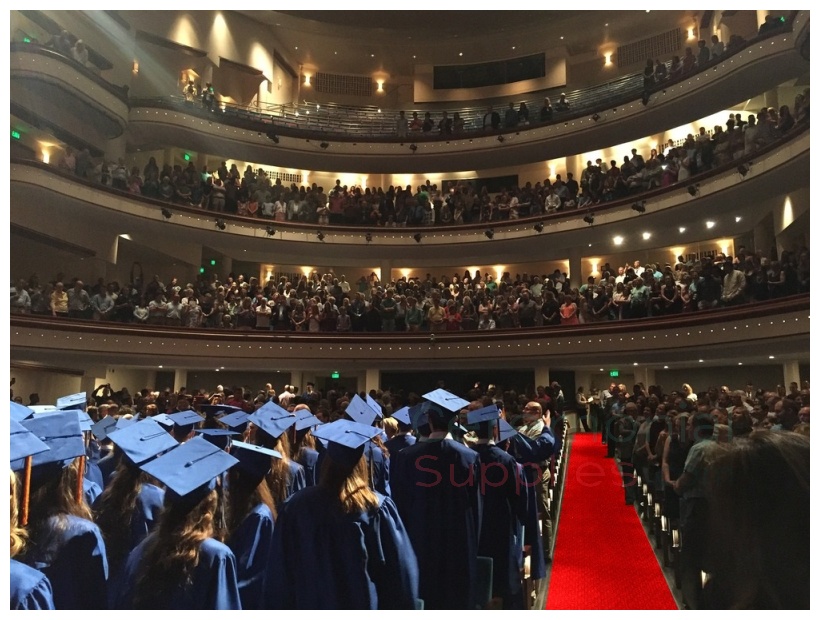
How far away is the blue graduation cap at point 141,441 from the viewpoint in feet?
9.75

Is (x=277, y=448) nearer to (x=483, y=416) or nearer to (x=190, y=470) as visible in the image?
(x=483, y=416)

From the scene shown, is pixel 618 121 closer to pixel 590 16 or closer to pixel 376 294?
pixel 590 16

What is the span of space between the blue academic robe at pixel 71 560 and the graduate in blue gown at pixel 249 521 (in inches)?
22.0

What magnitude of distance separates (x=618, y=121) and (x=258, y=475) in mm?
16971

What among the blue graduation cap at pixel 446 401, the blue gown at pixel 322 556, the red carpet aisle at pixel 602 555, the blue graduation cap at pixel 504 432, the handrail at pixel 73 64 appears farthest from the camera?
the handrail at pixel 73 64

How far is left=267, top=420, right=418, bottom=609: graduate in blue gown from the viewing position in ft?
8.28

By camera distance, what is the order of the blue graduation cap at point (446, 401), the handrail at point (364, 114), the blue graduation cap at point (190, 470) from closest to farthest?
the blue graduation cap at point (190, 470), the blue graduation cap at point (446, 401), the handrail at point (364, 114)

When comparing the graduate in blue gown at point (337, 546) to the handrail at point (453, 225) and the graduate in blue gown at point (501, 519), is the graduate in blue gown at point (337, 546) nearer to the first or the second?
the graduate in blue gown at point (501, 519)

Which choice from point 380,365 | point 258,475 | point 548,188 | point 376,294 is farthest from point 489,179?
point 258,475

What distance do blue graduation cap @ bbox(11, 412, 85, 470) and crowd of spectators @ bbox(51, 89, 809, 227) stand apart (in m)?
14.3

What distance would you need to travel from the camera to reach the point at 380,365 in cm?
1527

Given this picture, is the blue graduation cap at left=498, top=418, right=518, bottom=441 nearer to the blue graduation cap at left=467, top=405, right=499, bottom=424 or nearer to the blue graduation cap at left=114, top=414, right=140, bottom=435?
the blue graduation cap at left=467, top=405, right=499, bottom=424

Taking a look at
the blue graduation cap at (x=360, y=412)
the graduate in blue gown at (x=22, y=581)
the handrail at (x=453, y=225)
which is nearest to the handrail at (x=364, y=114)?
the handrail at (x=453, y=225)

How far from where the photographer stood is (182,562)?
207 cm
